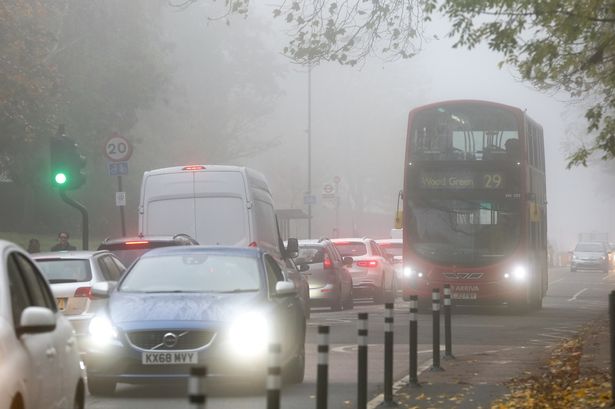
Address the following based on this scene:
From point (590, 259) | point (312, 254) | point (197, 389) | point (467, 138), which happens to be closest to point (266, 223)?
point (312, 254)

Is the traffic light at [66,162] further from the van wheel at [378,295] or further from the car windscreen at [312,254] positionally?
the van wheel at [378,295]

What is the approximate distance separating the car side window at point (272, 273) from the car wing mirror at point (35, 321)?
7.73 meters

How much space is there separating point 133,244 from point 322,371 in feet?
39.9

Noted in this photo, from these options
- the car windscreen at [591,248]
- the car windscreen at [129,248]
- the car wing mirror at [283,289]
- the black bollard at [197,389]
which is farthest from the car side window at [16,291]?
the car windscreen at [591,248]

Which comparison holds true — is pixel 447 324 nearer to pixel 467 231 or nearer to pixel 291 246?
pixel 291 246

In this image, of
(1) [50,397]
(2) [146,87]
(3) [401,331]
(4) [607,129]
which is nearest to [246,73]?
(2) [146,87]

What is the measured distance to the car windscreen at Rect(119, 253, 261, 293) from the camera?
50.4ft

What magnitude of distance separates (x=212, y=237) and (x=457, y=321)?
6.94 meters

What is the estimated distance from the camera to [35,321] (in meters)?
7.57

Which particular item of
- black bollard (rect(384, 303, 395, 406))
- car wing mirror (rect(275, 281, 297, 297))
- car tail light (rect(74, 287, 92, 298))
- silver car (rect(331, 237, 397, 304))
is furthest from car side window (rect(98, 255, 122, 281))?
silver car (rect(331, 237, 397, 304))

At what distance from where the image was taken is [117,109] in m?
57.2

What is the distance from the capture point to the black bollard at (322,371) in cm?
1027

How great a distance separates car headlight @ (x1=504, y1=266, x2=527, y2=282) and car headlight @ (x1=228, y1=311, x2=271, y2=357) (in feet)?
63.6

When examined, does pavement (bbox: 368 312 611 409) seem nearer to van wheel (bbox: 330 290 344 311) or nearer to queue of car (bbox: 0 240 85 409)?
queue of car (bbox: 0 240 85 409)
